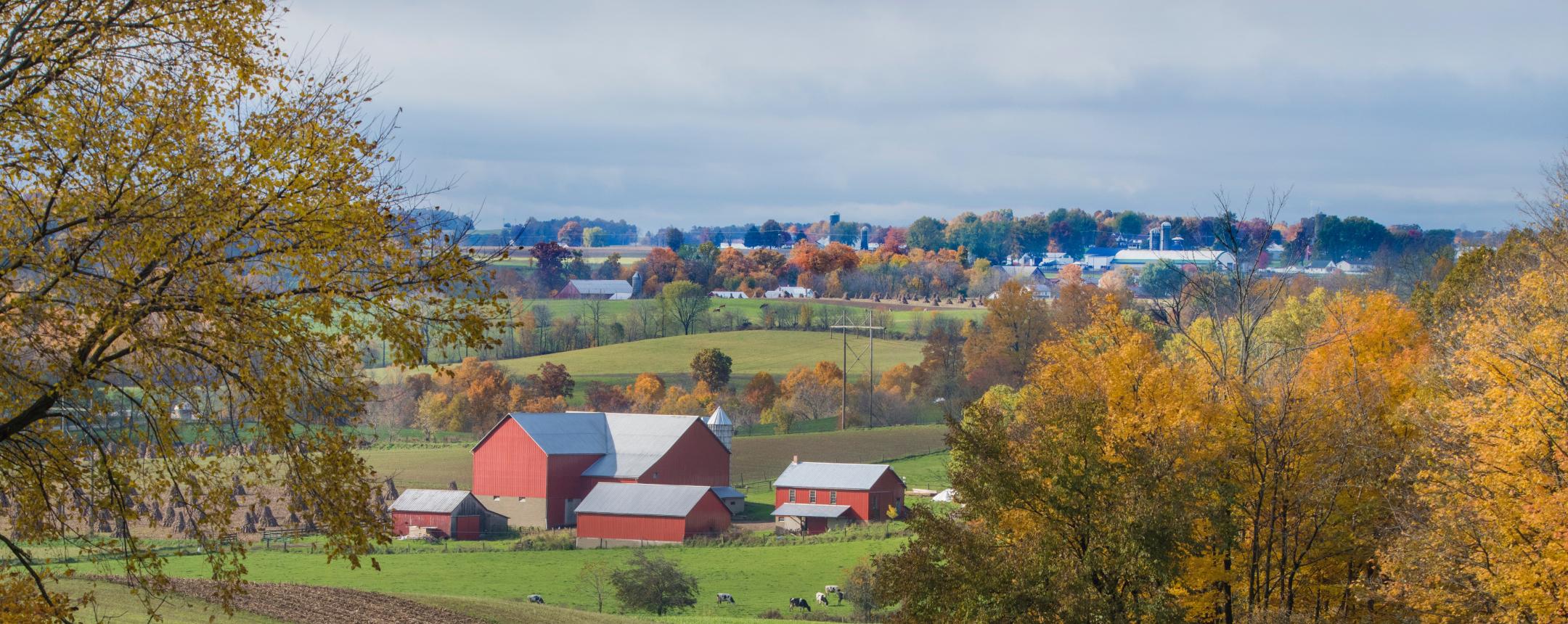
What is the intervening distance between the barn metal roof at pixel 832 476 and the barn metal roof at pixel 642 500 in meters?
7.43

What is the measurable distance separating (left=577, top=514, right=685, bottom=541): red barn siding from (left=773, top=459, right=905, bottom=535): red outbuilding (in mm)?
6836

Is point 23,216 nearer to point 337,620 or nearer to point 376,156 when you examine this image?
point 376,156

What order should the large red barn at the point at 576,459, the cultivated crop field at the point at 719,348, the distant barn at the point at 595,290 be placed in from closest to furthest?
the large red barn at the point at 576,459 < the cultivated crop field at the point at 719,348 < the distant barn at the point at 595,290

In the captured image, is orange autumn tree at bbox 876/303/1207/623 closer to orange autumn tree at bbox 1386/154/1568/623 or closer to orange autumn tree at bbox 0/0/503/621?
orange autumn tree at bbox 1386/154/1568/623

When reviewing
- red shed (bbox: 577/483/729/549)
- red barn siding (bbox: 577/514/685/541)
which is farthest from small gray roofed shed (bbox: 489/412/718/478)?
red barn siding (bbox: 577/514/685/541)

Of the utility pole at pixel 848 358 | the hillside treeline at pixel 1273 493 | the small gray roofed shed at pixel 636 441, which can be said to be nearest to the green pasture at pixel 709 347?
the utility pole at pixel 848 358

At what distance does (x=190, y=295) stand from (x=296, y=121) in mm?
1920

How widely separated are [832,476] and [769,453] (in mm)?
13152

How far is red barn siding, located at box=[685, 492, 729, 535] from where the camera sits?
58941 millimetres

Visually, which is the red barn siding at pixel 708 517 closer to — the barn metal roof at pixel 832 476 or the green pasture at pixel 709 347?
the barn metal roof at pixel 832 476

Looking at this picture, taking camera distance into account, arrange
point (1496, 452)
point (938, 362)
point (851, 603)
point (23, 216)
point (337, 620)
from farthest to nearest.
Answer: point (938, 362) → point (851, 603) → point (337, 620) → point (1496, 452) → point (23, 216)

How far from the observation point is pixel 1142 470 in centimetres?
2250

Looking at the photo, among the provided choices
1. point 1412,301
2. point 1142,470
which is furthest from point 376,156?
point 1412,301

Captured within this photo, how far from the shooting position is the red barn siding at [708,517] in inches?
2320
